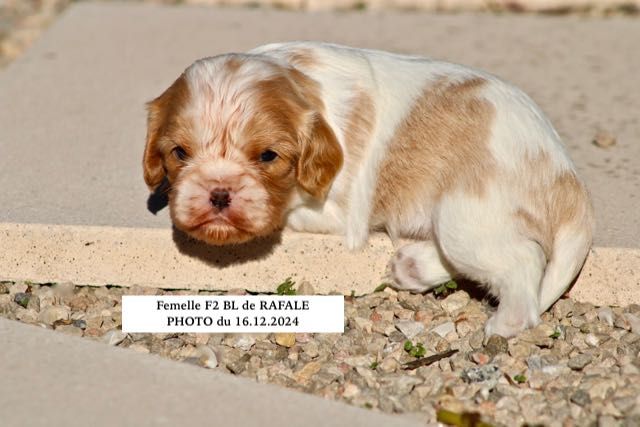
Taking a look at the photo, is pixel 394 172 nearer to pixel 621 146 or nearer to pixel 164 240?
pixel 164 240

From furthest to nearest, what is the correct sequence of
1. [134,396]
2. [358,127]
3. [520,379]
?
[358,127] → [520,379] → [134,396]

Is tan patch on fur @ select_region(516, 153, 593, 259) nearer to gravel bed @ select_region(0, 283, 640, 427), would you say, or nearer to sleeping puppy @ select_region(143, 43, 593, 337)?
sleeping puppy @ select_region(143, 43, 593, 337)

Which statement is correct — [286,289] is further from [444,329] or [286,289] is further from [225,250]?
[444,329]

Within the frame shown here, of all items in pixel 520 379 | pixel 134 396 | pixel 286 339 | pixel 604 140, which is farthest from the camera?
pixel 604 140

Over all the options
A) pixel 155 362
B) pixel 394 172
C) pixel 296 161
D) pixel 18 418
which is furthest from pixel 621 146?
pixel 18 418

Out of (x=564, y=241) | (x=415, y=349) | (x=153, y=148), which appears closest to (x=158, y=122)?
(x=153, y=148)

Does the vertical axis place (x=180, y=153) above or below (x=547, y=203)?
above

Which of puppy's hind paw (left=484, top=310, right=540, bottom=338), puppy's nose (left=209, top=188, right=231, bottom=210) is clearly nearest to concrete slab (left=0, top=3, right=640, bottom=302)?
puppy's hind paw (left=484, top=310, right=540, bottom=338)
